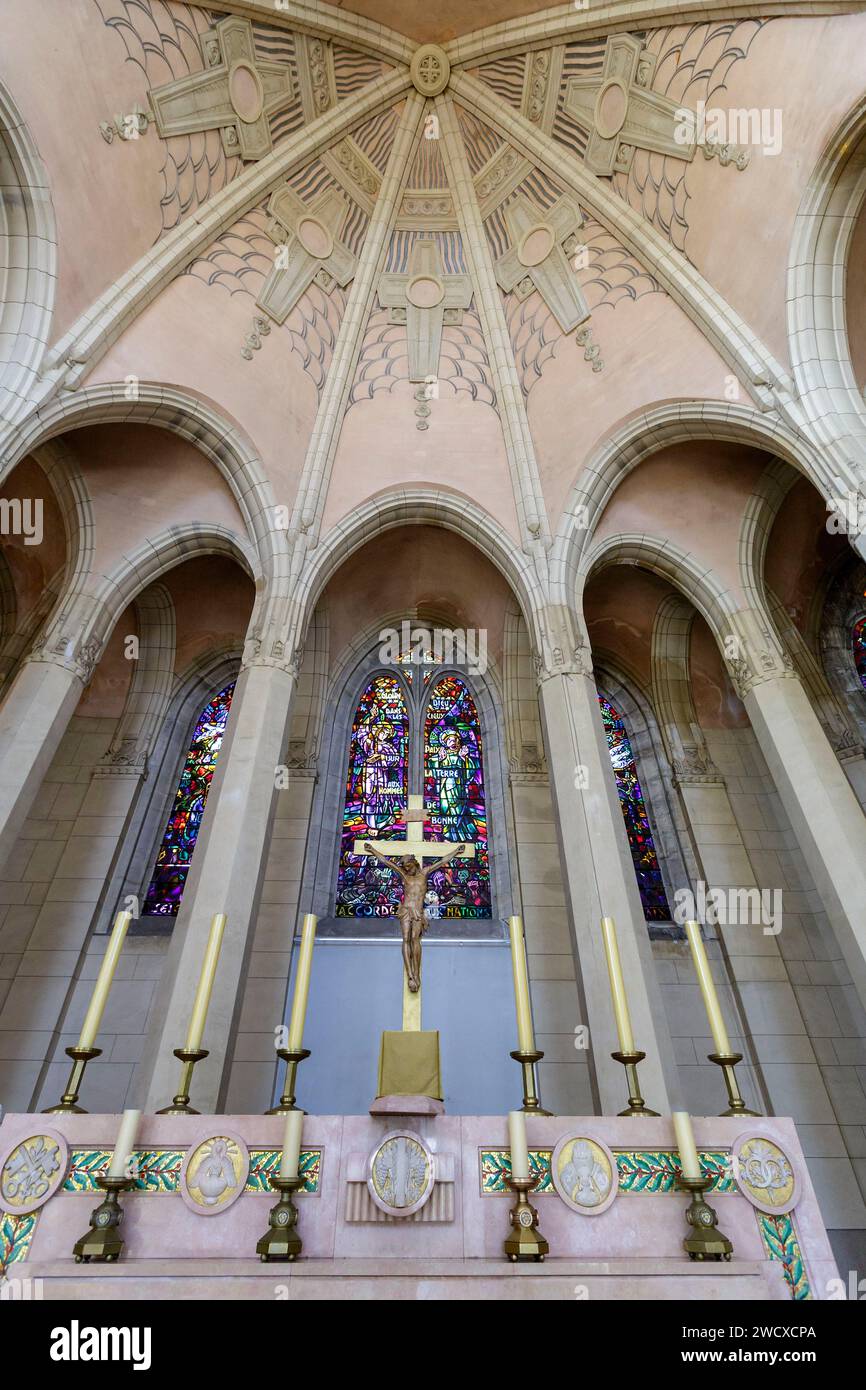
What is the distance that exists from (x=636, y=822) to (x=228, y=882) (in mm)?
5566

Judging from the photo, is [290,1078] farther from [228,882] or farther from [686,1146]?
[228,882]

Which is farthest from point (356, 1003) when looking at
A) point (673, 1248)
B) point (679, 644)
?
point (679, 644)

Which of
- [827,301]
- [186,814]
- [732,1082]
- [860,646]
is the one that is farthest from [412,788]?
[827,301]

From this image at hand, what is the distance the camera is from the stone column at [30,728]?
652 cm

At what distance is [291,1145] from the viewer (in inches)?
133

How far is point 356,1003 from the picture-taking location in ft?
26.1

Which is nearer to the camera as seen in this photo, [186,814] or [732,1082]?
[732,1082]

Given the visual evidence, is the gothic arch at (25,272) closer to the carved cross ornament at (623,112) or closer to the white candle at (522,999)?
the white candle at (522,999)

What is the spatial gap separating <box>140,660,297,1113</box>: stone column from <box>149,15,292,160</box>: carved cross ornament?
6001 millimetres

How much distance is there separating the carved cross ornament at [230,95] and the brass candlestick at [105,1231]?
9.41 metres

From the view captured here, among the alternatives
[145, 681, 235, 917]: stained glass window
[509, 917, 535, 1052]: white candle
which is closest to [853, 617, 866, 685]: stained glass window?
[509, 917, 535, 1052]: white candle

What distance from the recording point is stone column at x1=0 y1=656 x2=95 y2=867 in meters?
6.52

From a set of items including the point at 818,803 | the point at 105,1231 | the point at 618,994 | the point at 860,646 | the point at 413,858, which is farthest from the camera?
the point at 860,646

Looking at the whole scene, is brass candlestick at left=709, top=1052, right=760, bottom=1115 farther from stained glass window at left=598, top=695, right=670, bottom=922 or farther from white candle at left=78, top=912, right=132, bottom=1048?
stained glass window at left=598, top=695, right=670, bottom=922
